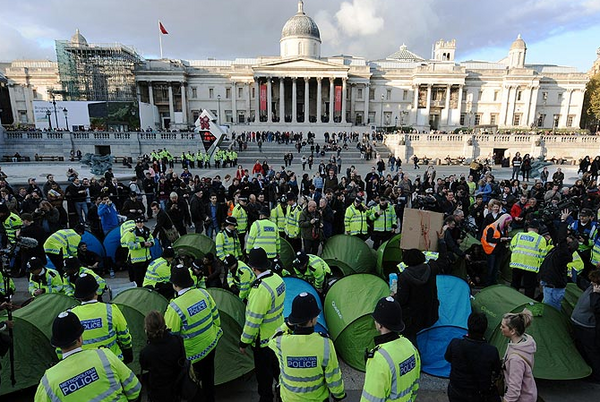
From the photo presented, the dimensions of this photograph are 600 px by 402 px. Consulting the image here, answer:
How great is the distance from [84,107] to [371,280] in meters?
45.9

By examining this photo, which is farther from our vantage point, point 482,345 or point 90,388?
point 482,345

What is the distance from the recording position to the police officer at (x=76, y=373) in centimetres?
270

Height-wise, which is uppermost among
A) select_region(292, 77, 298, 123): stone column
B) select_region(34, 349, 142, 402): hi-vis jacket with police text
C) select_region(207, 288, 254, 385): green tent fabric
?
select_region(292, 77, 298, 123): stone column

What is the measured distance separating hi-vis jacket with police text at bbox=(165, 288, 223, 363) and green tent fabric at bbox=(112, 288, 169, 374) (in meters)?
1.51

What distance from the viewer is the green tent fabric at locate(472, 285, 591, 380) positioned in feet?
15.7

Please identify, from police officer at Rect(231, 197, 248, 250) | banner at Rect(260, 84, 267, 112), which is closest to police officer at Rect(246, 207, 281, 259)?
police officer at Rect(231, 197, 248, 250)

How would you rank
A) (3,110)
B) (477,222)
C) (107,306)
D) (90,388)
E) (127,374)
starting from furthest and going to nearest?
(3,110) < (477,222) < (107,306) < (127,374) < (90,388)

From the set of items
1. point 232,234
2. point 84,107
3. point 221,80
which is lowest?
point 232,234

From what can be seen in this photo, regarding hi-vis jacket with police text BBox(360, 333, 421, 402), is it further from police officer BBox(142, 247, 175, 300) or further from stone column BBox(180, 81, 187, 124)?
stone column BBox(180, 81, 187, 124)

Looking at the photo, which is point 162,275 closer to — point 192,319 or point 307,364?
point 192,319

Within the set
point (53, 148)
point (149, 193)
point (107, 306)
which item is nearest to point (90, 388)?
point (107, 306)

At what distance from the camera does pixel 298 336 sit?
9.82 ft

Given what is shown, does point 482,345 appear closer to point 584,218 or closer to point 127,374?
point 127,374

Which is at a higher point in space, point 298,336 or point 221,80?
point 221,80
